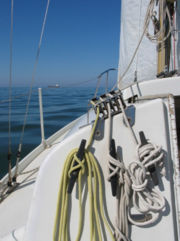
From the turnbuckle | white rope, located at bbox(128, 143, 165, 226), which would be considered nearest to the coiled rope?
white rope, located at bbox(128, 143, 165, 226)

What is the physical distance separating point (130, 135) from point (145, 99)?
0.23 metres

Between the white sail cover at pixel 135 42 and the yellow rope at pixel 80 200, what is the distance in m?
2.36

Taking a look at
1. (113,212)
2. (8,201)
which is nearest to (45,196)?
(113,212)

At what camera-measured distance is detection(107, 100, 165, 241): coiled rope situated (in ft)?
2.31

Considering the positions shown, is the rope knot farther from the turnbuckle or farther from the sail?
the sail

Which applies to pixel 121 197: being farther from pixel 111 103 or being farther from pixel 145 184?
pixel 111 103

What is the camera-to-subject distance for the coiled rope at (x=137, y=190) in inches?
27.7

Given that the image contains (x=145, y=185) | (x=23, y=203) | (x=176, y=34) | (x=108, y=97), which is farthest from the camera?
→ (x=176, y=34)

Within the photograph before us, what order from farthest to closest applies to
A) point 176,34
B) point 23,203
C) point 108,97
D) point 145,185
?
1. point 176,34
2. point 23,203
3. point 108,97
4. point 145,185

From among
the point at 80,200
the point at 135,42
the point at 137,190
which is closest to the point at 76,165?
the point at 80,200

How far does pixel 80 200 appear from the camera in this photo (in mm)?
733

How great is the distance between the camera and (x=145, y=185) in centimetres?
69

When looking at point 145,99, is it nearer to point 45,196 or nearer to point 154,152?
point 154,152

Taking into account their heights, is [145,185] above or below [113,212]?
above
